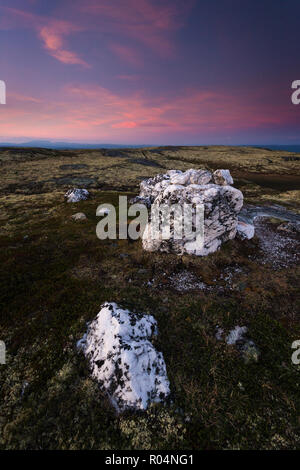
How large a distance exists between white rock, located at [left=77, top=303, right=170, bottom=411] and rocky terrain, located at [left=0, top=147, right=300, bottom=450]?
5cm

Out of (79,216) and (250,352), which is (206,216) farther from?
(79,216)

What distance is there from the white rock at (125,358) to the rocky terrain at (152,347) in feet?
A: 0.17

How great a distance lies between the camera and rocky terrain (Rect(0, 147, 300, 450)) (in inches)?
270

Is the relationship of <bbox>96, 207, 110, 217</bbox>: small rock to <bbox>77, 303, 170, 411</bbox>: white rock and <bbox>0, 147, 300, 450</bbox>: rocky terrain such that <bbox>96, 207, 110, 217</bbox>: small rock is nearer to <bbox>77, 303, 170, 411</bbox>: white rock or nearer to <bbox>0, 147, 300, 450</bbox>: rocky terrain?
<bbox>0, 147, 300, 450</bbox>: rocky terrain

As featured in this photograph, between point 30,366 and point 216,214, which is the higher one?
point 216,214

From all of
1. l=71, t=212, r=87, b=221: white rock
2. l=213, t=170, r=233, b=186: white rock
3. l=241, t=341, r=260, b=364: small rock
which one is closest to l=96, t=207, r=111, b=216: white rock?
l=71, t=212, r=87, b=221: white rock

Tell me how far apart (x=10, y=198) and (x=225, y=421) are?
4799cm

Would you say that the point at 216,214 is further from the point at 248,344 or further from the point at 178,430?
the point at 178,430

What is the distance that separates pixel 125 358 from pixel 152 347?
146 centimetres

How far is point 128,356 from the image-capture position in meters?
8.33

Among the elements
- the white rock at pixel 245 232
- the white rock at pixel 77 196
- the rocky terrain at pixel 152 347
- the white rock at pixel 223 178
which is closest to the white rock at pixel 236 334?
the rocky terrain at pixel 152 347

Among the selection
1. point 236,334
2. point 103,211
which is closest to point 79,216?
point 103,211

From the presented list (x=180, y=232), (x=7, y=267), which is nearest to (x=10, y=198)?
(x=7, y=267)
